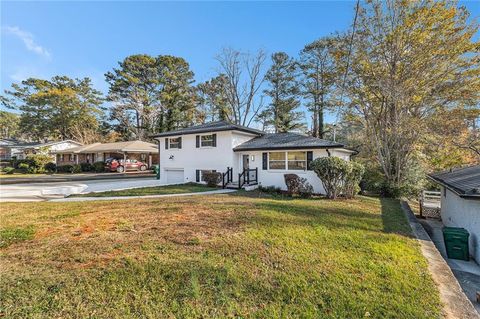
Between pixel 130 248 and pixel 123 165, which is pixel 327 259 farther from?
pixel 123 165

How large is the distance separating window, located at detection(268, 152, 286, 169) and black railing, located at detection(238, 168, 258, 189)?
41.9 inches

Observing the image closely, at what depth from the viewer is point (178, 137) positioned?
17078 millimetres

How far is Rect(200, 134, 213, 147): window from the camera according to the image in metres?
15.5

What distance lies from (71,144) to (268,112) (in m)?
28.8

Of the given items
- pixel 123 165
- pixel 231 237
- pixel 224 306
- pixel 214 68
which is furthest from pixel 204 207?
pixel 214 68

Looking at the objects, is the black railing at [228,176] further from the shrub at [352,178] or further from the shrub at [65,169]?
the shrub at [65,169]

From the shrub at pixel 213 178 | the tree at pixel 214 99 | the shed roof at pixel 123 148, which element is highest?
the tree at pixel 214 99

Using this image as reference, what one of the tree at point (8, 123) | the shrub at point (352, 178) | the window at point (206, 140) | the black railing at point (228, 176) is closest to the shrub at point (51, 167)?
the window at point (206, 140)

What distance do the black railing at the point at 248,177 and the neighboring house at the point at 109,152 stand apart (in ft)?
53.9

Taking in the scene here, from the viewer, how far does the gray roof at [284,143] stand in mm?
12320

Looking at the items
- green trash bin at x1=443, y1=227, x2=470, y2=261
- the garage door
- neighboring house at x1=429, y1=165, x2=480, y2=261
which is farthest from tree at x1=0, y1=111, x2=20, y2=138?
neighboring house at x1=429, y1=165, x2=480, y2=261

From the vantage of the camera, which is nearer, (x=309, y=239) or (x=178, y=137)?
(x=309, y=239)

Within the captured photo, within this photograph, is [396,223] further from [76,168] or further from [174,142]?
[76,168]

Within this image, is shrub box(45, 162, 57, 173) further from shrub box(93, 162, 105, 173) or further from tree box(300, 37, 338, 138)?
tree box(300, 37, 338, 138)
